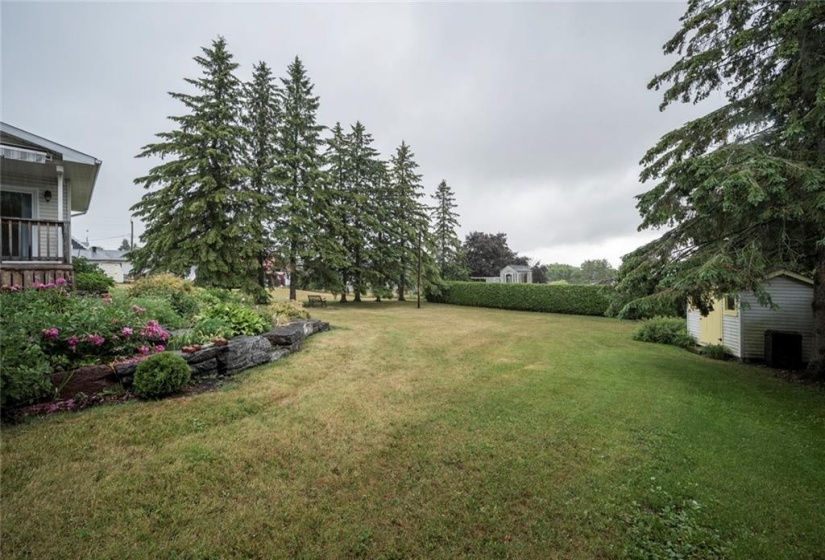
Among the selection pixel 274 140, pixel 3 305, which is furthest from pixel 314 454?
pixel 274 140

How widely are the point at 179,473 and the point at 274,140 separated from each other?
1708 cm

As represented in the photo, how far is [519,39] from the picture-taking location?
1062 centimetres

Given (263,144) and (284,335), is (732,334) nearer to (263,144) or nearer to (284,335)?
(284,335)

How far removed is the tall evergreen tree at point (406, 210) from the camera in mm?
23219

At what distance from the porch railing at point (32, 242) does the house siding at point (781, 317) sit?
17257mm

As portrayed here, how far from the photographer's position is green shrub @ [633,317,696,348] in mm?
11183

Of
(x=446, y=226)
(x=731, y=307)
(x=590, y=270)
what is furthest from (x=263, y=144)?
(x=590, y=270)

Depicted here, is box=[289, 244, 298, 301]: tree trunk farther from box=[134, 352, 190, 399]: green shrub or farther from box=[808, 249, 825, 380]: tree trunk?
box=[808, 249, 825, 380]: tree trunk

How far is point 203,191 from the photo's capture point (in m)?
14.1

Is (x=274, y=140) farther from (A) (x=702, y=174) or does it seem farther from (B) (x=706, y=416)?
(B) (x=706, y=416)

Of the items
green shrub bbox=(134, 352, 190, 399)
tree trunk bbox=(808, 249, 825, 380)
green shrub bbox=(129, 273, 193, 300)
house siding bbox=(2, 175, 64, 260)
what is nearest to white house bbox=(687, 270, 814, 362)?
tree trunk bbox=(808, 249, 825, 380)

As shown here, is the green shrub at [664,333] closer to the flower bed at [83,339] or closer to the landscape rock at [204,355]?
A: the flower bed at [83,339]

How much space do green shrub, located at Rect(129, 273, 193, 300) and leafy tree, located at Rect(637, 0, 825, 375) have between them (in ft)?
36.5

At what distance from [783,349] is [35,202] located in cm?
2038
